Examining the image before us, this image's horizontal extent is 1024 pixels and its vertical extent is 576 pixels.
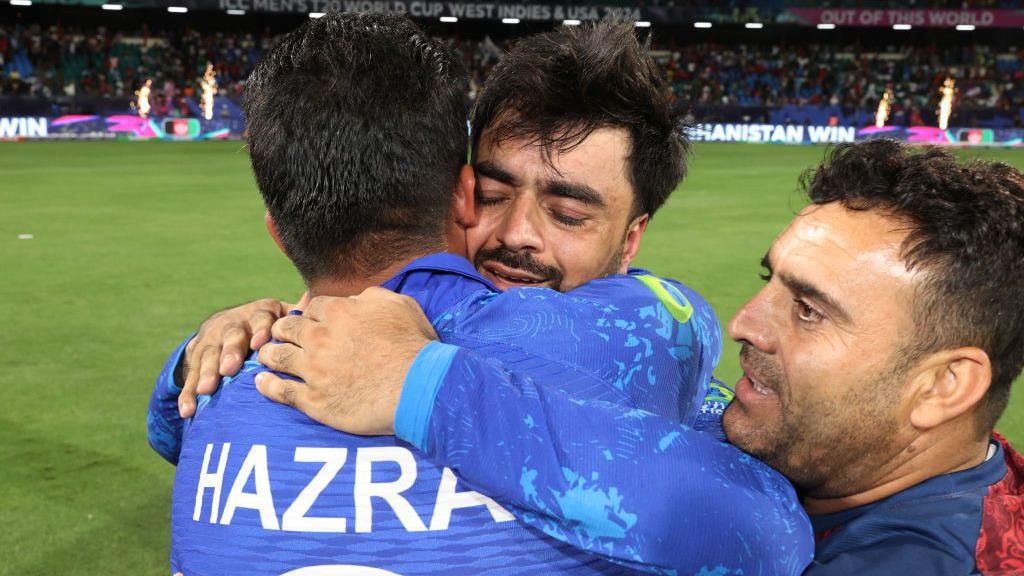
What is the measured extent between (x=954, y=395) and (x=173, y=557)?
152 cm

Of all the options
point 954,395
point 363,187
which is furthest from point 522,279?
point 954,395

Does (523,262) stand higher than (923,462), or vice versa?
(523,262)

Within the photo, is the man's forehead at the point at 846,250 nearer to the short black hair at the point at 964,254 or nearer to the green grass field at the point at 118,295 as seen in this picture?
the short black hair at the point at 964,254

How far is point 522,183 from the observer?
2.88 m

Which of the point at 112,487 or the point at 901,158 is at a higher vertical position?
the point at 901,158

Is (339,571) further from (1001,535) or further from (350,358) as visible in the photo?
(1001,535)

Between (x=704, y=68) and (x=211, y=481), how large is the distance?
4704 cm

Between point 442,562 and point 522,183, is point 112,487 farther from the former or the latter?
point 442,562

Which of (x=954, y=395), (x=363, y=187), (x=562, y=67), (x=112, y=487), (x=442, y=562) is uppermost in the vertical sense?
(x=562, y=67)

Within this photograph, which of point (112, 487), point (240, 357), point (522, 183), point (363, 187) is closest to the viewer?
point (363, 187)

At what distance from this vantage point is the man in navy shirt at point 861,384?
1.57 metres

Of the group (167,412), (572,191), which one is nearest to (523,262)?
(572,191)

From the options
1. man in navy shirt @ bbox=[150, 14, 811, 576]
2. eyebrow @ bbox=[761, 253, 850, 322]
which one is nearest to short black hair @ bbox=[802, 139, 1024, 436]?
eyebrow @ bbox=[761, 253, 850, 322]

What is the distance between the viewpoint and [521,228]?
285cm
